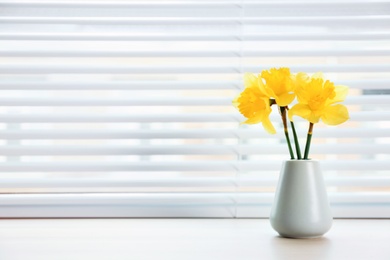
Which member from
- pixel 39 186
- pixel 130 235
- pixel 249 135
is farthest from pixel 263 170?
pixel 39 186

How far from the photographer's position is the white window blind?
136cm

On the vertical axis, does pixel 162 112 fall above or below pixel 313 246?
above

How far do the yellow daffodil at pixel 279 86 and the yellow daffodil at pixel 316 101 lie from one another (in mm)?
15

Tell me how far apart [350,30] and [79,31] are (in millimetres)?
633

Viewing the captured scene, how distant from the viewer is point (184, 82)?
1380 millimetres

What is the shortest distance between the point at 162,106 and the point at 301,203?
45 centimetres

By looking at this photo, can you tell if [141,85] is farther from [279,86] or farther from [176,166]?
[279,86]

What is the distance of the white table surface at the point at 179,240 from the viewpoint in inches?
38.4

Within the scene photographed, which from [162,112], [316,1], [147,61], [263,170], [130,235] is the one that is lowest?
[130,235]

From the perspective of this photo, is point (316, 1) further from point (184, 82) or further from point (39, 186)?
point (39, 186)

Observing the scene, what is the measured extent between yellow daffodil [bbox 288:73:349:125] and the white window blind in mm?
230

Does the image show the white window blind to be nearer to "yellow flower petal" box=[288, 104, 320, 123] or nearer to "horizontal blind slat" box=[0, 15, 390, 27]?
"horizontal blind slat" box=[0, 15, 390, 27]

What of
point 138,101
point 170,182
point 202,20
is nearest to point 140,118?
point 138,101

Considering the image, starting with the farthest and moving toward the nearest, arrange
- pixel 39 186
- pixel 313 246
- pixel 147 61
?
pixel 147 61
pixel 39 186
pixel 313 246
